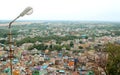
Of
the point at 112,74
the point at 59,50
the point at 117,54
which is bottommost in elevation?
the point at 59,50

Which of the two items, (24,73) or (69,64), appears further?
(69,64)

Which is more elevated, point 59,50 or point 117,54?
point 117,54

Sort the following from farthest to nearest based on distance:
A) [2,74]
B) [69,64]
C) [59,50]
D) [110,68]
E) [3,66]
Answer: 1. [59,50]
2. [69,64]
3. [3,66]
4. [2,74]
5. [110,68]

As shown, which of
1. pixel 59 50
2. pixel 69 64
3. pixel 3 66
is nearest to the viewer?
pixel 3 66

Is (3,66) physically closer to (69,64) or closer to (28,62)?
(28,62)

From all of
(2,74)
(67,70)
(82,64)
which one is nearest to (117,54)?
(2,74)
